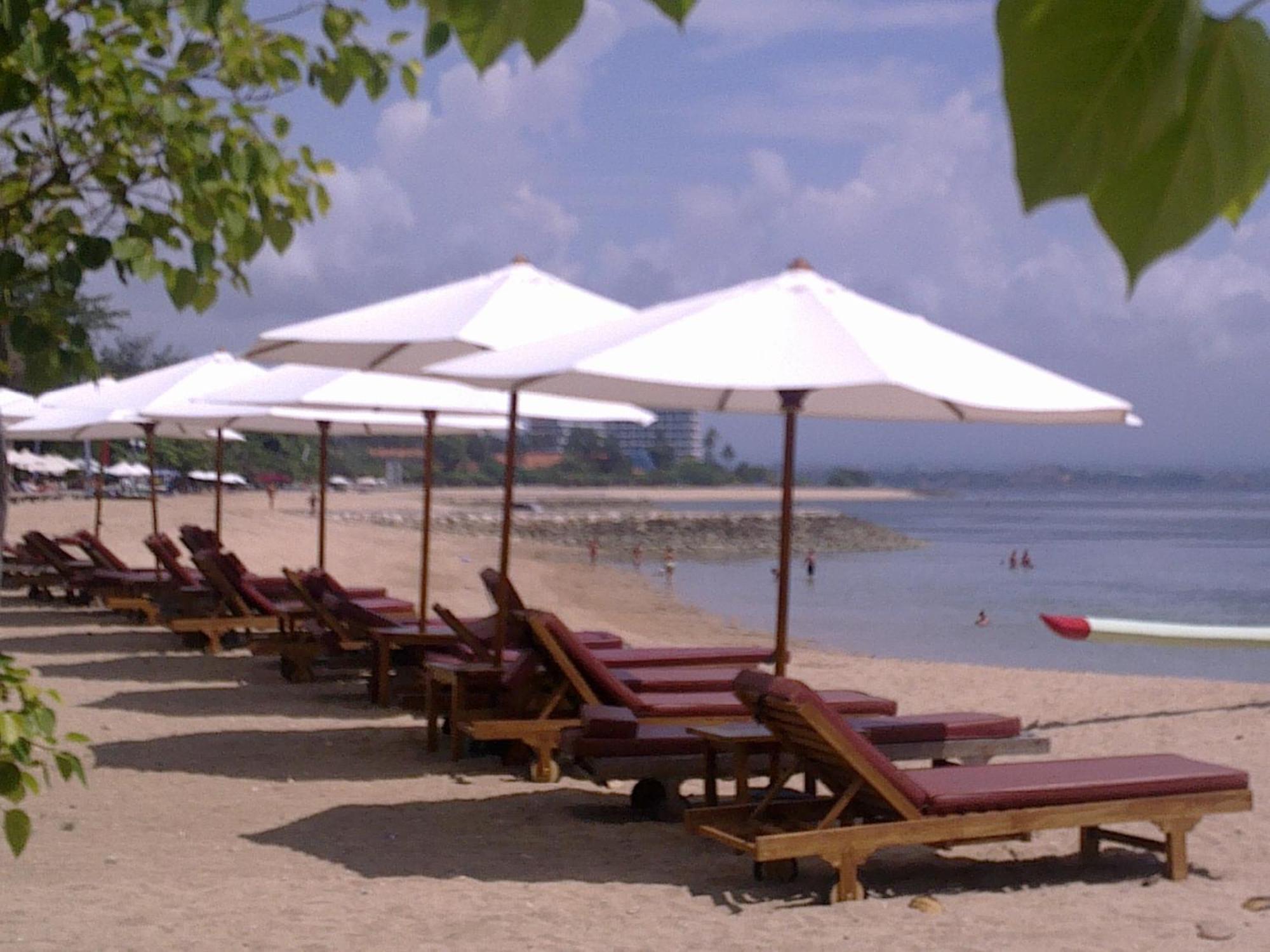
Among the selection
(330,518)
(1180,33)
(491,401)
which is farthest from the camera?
(330,518)

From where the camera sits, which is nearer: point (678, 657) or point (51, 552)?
point (678, 657)

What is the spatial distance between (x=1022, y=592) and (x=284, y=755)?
35.0 meters

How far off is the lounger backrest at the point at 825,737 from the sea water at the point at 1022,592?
56.0 ft

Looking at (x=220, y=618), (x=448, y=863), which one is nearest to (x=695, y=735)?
(x=448, y=863)

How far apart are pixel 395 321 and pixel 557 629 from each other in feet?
8.84

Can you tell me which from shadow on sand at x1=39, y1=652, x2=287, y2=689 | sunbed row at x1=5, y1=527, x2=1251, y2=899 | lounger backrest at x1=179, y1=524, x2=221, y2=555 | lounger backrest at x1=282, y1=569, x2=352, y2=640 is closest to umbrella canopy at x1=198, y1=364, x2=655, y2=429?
lounger backrest at x1=282, y1=569, x2=352, y2=640

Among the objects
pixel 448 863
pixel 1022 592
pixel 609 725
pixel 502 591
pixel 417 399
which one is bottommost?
pixel 1022 592

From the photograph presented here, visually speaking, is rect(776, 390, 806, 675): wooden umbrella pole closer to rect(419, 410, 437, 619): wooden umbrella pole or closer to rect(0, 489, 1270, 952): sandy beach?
rect(0, 489, 1270, 952): sandy beach

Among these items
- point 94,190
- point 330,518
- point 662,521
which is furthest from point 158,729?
point 662,521

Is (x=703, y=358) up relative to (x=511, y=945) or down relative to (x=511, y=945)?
up

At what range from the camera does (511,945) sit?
469 centimetres

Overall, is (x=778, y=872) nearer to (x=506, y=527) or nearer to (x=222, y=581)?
(x=506, y=527)

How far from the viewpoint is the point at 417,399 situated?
978 centimetres

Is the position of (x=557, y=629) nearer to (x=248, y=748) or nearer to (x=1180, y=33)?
(x=248, y=748)
